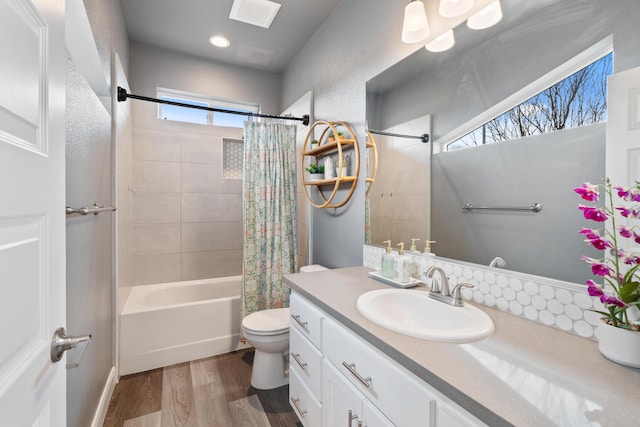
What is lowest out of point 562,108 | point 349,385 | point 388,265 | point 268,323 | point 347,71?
point 268,323

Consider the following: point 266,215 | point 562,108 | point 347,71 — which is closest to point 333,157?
point 347,71

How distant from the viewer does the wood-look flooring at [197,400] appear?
67.0 inches

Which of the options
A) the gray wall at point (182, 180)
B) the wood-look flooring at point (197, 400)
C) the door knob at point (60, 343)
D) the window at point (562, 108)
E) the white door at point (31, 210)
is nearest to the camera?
the white door at point (31, 210)

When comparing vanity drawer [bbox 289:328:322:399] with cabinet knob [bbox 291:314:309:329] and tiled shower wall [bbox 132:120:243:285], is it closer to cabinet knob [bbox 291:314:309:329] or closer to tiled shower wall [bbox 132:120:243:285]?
cabinet knob [bbox 291:314:309:329]

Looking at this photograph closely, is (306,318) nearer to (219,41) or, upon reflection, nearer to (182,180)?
(182,180)

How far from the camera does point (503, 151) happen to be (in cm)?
112

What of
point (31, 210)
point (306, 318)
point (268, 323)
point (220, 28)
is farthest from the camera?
point (220, 28)

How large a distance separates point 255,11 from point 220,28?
1.42 ft

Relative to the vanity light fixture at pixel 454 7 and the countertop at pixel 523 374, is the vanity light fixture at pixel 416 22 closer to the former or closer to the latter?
the vanity light fixture at pixel 454 7

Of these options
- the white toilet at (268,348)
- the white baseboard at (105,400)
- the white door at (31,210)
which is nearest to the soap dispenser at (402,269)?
the white toilet at (268,348)

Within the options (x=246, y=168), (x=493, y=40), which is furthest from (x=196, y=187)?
(x=493, y=40)

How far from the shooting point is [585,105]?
2.96 ft

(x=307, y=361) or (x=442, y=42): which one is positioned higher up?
(x=442, y=42)

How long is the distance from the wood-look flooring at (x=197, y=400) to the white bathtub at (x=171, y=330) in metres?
0.10
